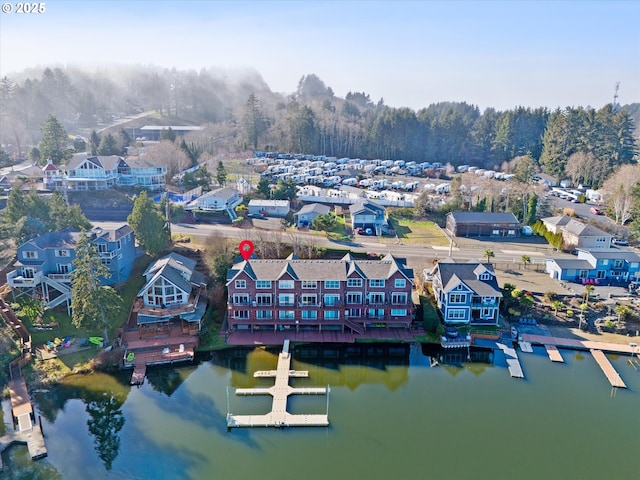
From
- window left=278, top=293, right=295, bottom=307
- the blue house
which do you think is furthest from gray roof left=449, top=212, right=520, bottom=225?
window left=278, top=293, right=295, bottom=307

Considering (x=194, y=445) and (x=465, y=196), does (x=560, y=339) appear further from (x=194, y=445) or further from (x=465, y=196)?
(x=465, y=196)

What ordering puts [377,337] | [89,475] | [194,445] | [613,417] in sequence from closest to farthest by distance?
1. [89,475]
2. [194,445]
3. [613,417]
4. [377,337]

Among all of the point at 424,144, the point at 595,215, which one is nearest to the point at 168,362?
the point at 595,215

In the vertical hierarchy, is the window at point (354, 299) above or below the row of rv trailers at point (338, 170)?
below

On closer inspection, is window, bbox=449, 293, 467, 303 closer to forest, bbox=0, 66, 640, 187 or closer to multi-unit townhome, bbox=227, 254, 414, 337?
multi-unit townhome, bbox=227, 254, 414, 337

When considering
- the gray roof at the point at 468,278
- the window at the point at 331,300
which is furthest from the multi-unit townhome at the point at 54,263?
the gray roof at the point at 468,278

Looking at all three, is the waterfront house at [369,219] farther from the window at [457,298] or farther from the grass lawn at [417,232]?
the window at [457,298]
